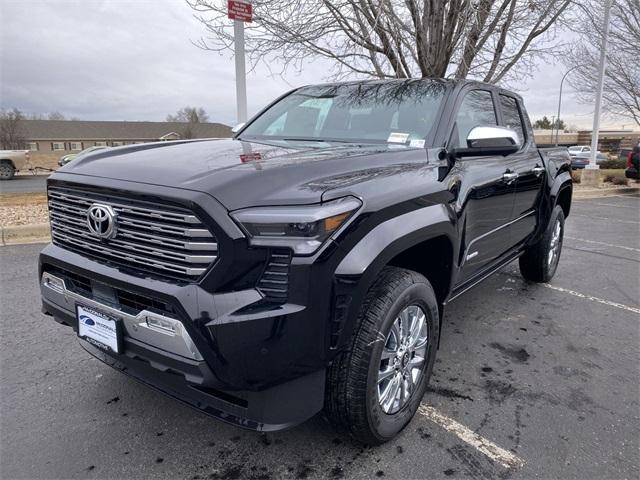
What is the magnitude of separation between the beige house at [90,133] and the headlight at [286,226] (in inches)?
2350

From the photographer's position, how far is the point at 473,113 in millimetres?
3520

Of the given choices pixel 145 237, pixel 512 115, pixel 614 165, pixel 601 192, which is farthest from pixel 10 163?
pixel 614 165

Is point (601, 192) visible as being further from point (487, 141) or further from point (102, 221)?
point (102, 221)

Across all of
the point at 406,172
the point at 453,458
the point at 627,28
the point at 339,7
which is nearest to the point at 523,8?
the point at 339,7

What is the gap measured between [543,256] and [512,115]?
1.51m

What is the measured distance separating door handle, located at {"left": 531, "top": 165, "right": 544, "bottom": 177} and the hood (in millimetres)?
1906

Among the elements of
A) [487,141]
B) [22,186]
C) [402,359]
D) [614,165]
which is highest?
[487,141]

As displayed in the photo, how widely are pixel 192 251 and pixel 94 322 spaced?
2.31 ft

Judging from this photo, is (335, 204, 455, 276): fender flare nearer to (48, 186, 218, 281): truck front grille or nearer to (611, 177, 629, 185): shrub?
(48, 186, 218, 281): truck front grille

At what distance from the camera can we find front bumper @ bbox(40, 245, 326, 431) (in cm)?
179

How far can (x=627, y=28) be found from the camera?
57.2 feet

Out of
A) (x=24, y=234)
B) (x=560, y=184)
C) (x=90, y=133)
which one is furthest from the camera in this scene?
(x=90, y=133)

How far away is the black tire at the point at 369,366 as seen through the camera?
6.86 ft

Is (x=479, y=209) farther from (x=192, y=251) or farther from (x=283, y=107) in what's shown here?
(x=192, y=251)
